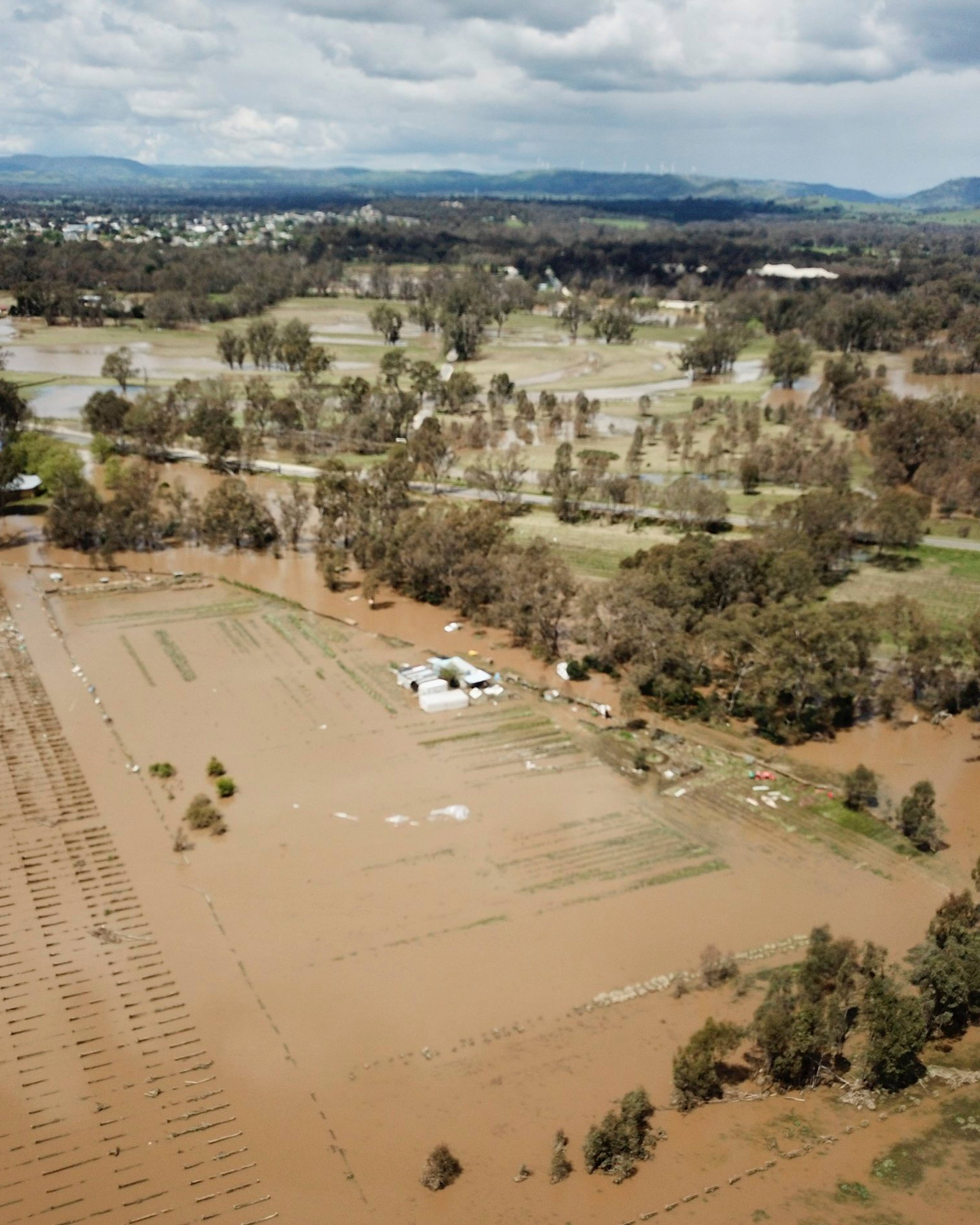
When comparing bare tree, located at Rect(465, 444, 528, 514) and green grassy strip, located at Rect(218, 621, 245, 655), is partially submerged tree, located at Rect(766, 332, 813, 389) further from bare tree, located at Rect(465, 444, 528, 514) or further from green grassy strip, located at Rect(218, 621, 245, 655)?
green grassy strip, located at Rect(218, 621, 245, 655)

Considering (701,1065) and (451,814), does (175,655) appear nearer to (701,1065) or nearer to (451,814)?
(451,814)

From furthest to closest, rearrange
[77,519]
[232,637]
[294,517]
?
[294,517], [77,519], [232,637]

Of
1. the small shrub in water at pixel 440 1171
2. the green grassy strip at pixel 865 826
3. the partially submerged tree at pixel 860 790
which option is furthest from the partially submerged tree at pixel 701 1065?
the partially submerged tree at pixel 860 790

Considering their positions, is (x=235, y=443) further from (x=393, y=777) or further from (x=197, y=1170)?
(x=197, y=1170)

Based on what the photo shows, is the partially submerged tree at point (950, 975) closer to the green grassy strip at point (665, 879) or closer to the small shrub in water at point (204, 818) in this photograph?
the green grassy strip at point (665, 879)

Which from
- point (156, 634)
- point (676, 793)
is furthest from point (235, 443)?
point (676, 793)

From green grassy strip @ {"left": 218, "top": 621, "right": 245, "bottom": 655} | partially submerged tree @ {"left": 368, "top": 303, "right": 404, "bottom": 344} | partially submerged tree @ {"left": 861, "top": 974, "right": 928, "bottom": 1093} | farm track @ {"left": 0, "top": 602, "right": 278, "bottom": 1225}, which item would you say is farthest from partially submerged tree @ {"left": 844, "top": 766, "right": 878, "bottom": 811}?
partially submerged tree @ {"left": 368, "top": 303, "right": 404, "bottom": 344}

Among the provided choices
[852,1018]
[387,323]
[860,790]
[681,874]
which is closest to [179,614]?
[681,874]
